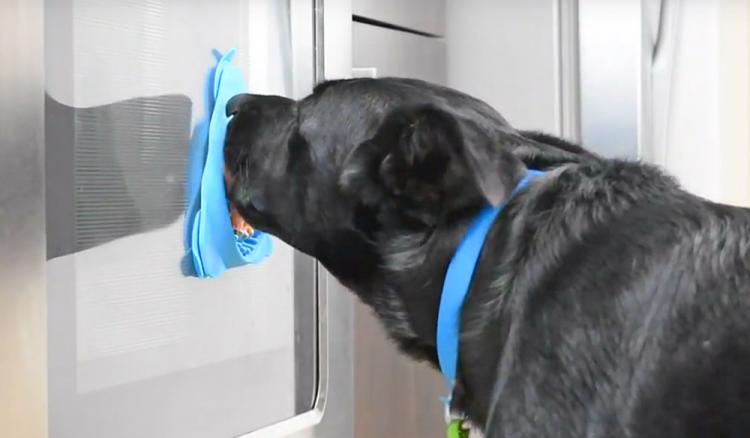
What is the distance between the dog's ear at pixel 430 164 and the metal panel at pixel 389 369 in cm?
55

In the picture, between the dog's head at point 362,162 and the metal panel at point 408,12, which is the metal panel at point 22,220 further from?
the metal panel at point 408,12

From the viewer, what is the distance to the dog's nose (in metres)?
1.23

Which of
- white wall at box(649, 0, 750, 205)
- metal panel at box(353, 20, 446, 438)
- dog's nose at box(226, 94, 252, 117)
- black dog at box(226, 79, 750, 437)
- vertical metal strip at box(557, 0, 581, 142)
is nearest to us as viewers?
black dog at box(226, 79, 750, 437)

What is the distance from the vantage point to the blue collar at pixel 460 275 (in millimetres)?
1032

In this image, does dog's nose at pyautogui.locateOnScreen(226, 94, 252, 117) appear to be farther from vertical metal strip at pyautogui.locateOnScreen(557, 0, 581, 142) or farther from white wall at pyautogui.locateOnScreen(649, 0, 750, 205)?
white wall at pyautogui.locateOnScreen(649, 0, 750, 205)

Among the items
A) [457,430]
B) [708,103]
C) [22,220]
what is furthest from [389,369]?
[708,103]

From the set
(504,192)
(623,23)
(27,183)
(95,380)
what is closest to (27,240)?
(27,183)

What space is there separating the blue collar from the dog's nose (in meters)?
0.37

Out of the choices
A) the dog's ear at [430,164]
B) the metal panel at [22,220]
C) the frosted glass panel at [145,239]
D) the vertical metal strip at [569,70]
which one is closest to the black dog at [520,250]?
the dog's ear at [430,164]

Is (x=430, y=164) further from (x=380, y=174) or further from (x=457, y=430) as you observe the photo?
(x=457, y=430)

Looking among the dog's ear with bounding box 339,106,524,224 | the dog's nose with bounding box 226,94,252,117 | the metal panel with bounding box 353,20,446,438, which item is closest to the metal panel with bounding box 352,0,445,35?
the metal panel with bounding box 353,20,446,438

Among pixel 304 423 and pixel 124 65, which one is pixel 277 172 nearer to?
pixel 124 65

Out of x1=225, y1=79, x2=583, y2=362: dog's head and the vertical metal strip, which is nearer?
x1=225, y1=79, x2=583, y2=362: dog's head

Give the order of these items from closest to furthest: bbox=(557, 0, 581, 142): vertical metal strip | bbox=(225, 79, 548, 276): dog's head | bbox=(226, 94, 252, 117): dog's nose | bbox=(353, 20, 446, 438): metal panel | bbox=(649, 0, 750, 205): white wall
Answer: bbox=(225, 79, 548, 276): dog's head, bbox=(226, 94, 252, 117): dog's nose, bbox=(353, 20, 446, 438): metal panel, bbox=(557, 0, 581, 142): vertical metal strip, bbox=(649, 0, 750, 205): white wall
